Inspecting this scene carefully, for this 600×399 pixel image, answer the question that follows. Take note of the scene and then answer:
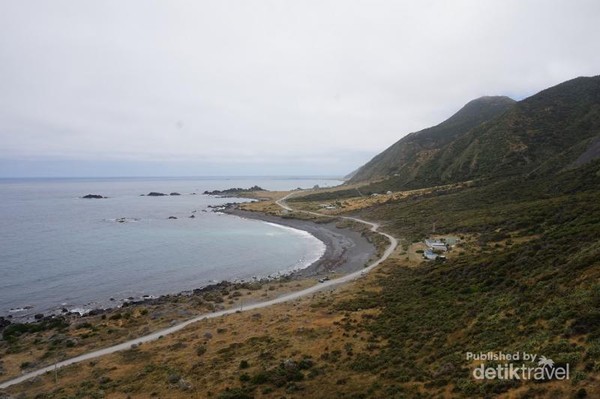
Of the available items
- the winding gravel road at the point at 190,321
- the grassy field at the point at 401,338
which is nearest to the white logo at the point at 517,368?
the grassy field at the point at 401,338

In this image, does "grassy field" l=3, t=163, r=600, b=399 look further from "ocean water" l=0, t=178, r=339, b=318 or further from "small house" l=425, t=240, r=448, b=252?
"ocean water" l=0, t=178, r=339, b=318

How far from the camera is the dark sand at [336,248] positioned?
2420 inches

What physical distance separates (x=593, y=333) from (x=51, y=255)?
82476mm

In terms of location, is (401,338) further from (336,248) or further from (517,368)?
(336,248)

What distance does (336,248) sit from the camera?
77.4 metres

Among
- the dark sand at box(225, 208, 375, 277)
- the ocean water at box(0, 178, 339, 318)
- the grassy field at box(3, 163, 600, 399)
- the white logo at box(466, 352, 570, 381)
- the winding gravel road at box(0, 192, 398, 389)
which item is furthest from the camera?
the dark sand at box(225, 208, 375, 277)

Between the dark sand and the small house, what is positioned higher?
the small house

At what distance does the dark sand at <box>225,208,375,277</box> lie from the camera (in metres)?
61.5

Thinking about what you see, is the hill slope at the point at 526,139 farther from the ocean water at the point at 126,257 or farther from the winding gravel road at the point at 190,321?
the ocean water at the point at 126,257

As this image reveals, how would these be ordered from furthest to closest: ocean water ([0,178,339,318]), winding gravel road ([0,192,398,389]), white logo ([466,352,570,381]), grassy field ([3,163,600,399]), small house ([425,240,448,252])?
small house ([425,240,448,252]) → ocean water ([0,178,339,318]) → winding gravel road ([0,192,398,389]) → grassy field ([3,163,600,399]) → white logo ([466,352,570,381])

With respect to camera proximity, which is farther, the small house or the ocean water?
the small house

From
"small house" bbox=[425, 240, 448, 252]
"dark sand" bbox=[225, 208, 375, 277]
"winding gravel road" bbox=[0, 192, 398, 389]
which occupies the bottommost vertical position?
"winding gravel road" bbox=[0, 192, 398, 389]

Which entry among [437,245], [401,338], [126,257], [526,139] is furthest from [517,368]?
[526,139]

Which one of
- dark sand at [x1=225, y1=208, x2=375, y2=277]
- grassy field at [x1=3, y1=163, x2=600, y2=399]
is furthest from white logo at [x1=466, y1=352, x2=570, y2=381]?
dark sand at [x1=225, y1=208, x2=375, y2=277]
